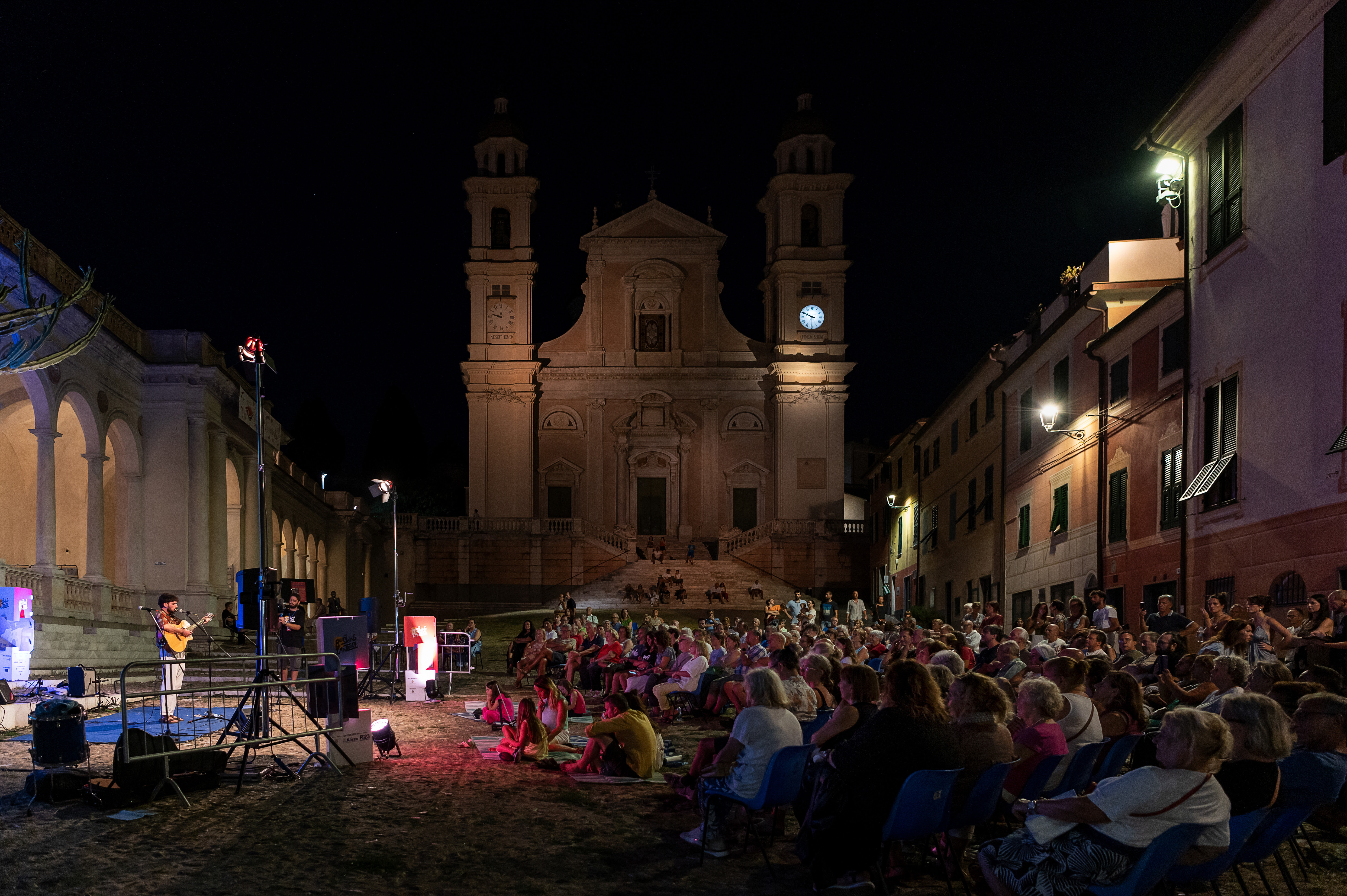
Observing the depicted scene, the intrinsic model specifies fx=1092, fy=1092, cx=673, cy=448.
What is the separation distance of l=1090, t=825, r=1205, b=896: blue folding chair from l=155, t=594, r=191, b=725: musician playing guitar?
10.7 metres

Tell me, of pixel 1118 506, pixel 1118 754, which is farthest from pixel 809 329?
Result: pixel 1118 754

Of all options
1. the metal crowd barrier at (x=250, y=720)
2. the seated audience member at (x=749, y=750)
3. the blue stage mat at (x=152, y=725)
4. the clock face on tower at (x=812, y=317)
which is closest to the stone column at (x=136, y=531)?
the blue stage mat at (x=152, y=725)

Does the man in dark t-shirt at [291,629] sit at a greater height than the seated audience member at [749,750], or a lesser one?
lesser

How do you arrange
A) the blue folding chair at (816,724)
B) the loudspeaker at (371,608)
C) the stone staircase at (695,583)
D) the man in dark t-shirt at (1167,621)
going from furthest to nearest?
the stone staircase at (695,583)
the loudspeaker at (371,608)
the man in dark t-shirt at (1167,621)
the blue folding chair at (816,724)

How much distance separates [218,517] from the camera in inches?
976

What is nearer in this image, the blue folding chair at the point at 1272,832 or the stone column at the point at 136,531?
the blue folding chair at the point at 1272,832

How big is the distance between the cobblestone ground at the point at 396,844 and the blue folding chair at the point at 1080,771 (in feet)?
2.74

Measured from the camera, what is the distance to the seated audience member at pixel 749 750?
612 cm

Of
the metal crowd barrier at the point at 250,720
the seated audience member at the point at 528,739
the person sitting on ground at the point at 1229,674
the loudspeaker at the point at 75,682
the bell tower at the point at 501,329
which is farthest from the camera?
the bell tower at the point at 501,329

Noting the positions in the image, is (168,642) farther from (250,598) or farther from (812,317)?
(812,317)

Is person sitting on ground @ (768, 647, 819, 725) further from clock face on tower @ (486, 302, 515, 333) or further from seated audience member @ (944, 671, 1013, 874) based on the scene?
clock face on tower @ (486, 302, 515, 333)

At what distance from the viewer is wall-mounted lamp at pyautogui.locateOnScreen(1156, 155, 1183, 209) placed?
15898 mm

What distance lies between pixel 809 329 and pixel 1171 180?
32.3 meters

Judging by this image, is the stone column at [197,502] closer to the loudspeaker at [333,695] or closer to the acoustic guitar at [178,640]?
the acoustic guitar at [178,640]
